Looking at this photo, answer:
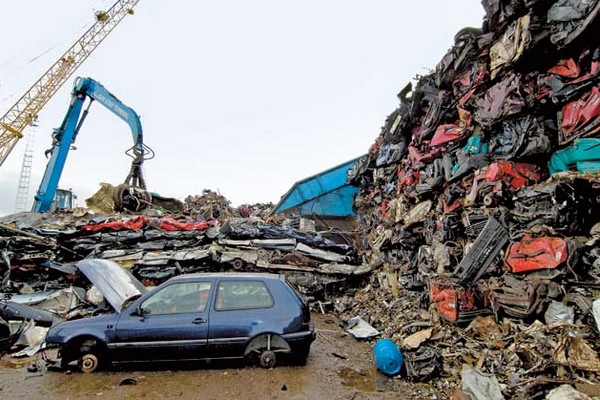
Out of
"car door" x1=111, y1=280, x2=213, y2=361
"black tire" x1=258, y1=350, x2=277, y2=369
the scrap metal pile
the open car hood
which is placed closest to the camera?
"car door" x1=111, y1=280, x2=213, y2=361

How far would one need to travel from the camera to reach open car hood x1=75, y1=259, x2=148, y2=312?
17.1ft

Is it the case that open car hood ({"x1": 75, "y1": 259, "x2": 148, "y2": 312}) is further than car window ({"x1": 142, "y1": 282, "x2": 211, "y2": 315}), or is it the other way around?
open car hood ({"x1": 75, "y1": 259, "x2": 148, "y2": 312})

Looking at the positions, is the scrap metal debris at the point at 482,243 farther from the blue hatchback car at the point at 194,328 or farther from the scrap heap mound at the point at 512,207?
the blue hatchback car at the point at 194,328

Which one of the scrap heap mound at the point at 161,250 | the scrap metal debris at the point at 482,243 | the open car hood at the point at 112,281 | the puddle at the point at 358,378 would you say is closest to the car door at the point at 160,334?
the open car hood at the point at 112,281

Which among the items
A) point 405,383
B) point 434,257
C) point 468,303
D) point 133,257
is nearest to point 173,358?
point 405,383

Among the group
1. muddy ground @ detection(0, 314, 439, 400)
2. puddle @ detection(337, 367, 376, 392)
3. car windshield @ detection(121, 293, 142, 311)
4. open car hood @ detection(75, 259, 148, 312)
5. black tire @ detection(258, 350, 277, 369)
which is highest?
open car hood @ detection(75, 259, 148, 312)

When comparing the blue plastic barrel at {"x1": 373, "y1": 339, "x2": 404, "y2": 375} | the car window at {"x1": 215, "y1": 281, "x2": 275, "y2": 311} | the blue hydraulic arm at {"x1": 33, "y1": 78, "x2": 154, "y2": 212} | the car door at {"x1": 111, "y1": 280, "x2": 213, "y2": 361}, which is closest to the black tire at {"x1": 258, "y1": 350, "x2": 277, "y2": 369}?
the car window at {"x1": 215, "y1": 281, "x2": 275, "y2": 311}

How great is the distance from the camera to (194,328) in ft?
15.5

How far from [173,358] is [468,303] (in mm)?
4721

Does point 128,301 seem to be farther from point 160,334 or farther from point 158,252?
point 158,252

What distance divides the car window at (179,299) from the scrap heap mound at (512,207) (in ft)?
11.4

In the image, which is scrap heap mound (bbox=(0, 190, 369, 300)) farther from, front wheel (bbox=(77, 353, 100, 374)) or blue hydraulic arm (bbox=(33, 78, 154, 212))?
front wheel (bbox=(77, 353, 100, 374))

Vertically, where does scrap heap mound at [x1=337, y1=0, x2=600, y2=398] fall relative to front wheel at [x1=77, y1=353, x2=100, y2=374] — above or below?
above

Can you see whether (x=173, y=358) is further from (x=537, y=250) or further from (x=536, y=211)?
(x=536, y=211)
